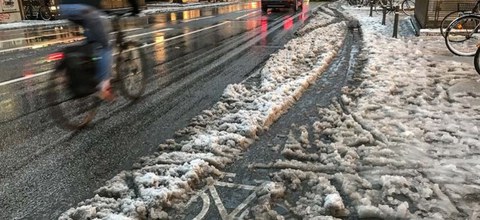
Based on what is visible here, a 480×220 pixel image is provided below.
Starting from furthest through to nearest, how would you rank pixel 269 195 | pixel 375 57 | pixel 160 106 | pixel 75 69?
pixel 375 57 < pixel 160 106 < pixel 75 69 < pixel 269 195

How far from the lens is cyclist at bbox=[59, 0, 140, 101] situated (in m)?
5.01

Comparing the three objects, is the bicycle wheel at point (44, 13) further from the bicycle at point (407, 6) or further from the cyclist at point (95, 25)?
the cyclist at point (95, 25)

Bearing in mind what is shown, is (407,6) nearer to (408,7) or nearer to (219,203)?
(408,7)

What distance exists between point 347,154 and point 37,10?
2412 centimetres

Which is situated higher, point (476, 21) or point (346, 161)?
point (476, 21)

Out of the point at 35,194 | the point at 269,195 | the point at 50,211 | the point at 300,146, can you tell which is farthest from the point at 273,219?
the point at 35,194

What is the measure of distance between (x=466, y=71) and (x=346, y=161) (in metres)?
5.28

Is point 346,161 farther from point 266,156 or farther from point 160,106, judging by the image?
point 160,106

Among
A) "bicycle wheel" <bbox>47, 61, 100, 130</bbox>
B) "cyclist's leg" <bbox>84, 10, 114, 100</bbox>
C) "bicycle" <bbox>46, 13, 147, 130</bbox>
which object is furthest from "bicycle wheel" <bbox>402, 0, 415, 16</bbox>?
"bicycle wheel" <bbox>47, 61, 100, 130</bbox>

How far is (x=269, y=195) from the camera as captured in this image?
356 centimetres

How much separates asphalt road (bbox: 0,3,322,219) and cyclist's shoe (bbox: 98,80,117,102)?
0.56ft

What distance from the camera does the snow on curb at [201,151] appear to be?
3.38 m

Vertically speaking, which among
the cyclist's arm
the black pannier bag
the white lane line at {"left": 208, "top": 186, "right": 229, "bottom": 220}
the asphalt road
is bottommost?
the white lane line at {"left": 208, "top": 186, "right": 229, "bottom": 220}

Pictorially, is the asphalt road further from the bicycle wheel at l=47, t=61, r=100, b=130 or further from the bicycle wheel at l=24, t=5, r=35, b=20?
the bicycle wheel at l=24, t=5, r=35, b=20
